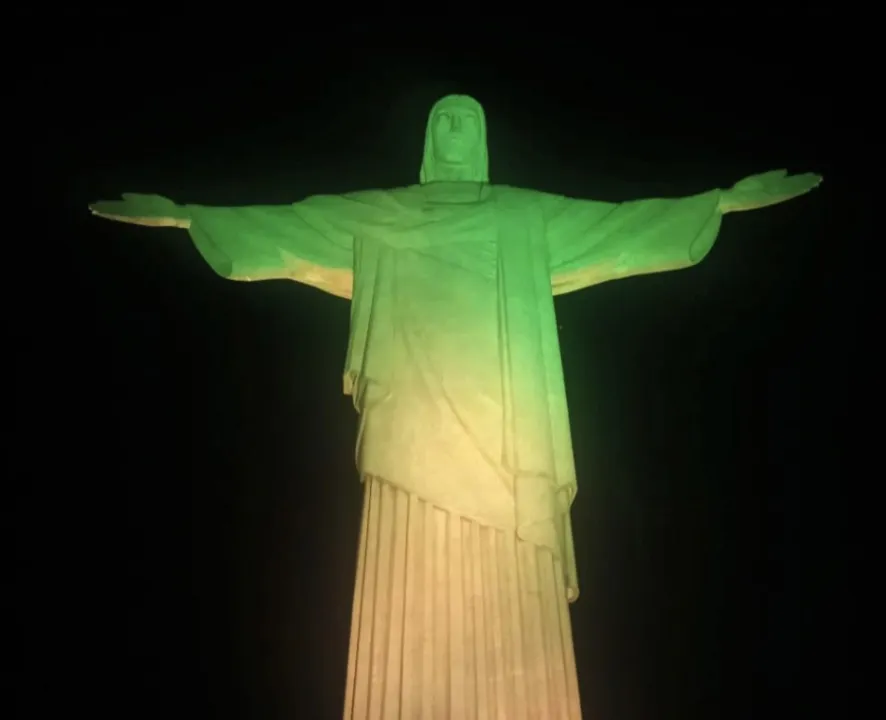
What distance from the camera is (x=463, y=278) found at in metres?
4.87

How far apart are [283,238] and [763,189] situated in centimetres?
231

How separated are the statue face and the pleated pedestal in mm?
1994

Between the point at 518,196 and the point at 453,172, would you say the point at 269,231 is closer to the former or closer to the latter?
the point at 453,172

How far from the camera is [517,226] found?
16.6 feet

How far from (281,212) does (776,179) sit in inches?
93.8

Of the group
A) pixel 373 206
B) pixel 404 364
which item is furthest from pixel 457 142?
pixel 404 364

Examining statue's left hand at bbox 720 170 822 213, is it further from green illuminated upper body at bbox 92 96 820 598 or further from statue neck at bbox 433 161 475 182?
statue neck at bbox 433 161 475 182

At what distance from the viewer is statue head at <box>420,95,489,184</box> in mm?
5520

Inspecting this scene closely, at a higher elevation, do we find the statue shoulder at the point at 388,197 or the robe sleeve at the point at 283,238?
the statue shoulder at the point at 388,197

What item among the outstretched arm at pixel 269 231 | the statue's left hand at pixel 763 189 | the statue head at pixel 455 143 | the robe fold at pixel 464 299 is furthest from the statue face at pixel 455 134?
the statue's left hand at pixel 763 189

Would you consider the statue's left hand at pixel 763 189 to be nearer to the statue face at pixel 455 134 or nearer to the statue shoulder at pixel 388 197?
the statue face at pixel 455 134

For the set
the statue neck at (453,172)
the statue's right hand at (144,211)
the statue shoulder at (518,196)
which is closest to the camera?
the statue's right hand at (144,211)

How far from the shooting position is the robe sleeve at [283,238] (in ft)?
16.8

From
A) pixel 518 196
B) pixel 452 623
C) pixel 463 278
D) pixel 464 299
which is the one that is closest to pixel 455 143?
pixel 518 196
